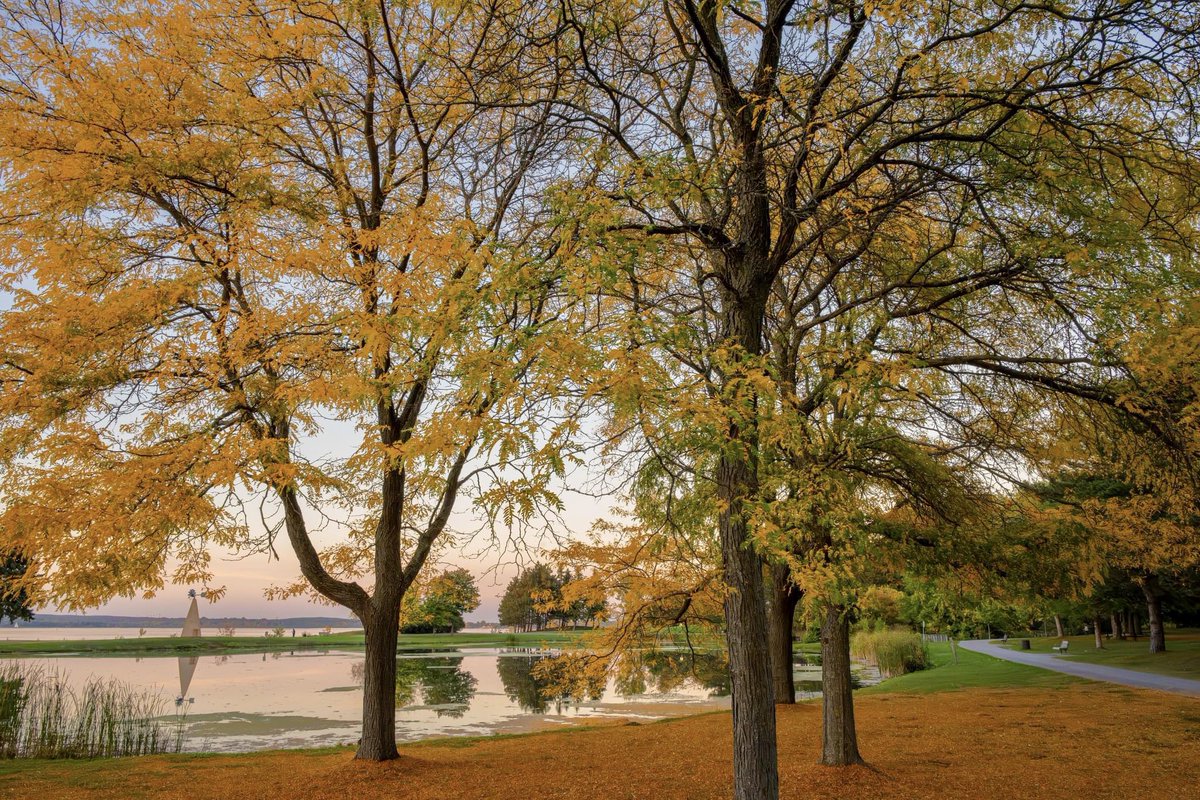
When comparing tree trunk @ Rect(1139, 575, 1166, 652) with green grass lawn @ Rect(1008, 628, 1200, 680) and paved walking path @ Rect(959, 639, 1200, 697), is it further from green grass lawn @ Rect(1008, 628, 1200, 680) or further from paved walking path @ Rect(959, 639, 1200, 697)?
paved walking path @ Rect(959, 639, 1200, 697)

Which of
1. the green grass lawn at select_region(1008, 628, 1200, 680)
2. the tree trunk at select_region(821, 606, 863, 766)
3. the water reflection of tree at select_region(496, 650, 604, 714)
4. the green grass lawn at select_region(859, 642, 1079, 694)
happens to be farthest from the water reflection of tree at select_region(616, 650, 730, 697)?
the green grass lawn at select_region(1008, 628, 1200, 680)

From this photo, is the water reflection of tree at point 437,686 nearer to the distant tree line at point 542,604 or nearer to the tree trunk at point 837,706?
the distant tree line at point 542,604

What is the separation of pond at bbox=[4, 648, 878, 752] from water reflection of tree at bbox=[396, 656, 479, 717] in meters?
0.04

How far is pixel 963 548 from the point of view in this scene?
861cm

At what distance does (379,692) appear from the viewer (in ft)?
34.3

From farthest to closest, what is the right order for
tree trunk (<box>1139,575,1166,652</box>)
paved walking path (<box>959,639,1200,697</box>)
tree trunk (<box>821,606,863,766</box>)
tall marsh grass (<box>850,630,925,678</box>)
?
tall marsh grass (<box>850,630,925,678</box>) → tree trunk (<box>1139,575,1166,652</box>) → paved walking path (<box>959,639,1200,697</box>) → tree trunk (<box>821,606,863,766</box>)

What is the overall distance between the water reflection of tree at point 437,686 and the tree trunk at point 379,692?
823 cm

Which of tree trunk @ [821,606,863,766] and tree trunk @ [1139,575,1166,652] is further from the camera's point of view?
tree trunk @ [1139,575,1166,652]

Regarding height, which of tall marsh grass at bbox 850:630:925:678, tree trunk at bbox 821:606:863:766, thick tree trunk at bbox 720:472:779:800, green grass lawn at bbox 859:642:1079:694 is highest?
thick tree trunk at bbox 720:472:779:800

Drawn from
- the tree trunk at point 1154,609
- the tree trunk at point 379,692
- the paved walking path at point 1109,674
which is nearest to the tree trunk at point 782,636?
the tree trunk at point 379,692

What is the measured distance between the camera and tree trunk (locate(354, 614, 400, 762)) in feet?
33.4

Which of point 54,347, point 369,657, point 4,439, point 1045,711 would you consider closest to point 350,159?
point 54,347

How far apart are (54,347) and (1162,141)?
460 inches

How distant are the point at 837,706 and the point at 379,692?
22.2ft
